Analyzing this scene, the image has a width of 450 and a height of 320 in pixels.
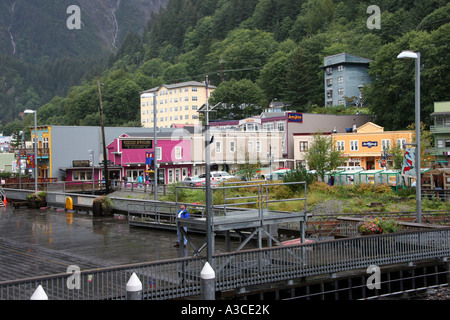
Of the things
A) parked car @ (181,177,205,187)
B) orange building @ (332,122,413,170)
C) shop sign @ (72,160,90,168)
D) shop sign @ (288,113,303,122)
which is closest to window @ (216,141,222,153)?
shop sign @ (288,113,303,122)

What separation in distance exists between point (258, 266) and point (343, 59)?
96.5m

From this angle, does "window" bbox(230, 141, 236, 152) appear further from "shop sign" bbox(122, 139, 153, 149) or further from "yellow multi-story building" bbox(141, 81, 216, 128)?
"yellow multi-story building" bbox(141, 81, 216, 128)

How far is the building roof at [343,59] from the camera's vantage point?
A: 346ft

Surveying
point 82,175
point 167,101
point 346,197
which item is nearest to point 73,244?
point 346,197

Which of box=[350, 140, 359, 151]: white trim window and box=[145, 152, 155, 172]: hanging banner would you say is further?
box=[350, 140, 359, 151]: white trim window

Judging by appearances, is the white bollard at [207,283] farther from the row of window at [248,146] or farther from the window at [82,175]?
the row of window at [248,146]

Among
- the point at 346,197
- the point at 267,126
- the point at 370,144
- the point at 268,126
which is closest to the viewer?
the point at 346,197

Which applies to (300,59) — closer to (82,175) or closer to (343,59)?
(343,59)

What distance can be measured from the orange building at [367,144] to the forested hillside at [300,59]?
11.2 meters

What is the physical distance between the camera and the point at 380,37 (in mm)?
126688

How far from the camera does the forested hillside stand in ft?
267

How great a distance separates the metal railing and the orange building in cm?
5293

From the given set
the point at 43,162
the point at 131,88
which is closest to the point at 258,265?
the point at 43,162

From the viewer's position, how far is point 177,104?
14150cm
